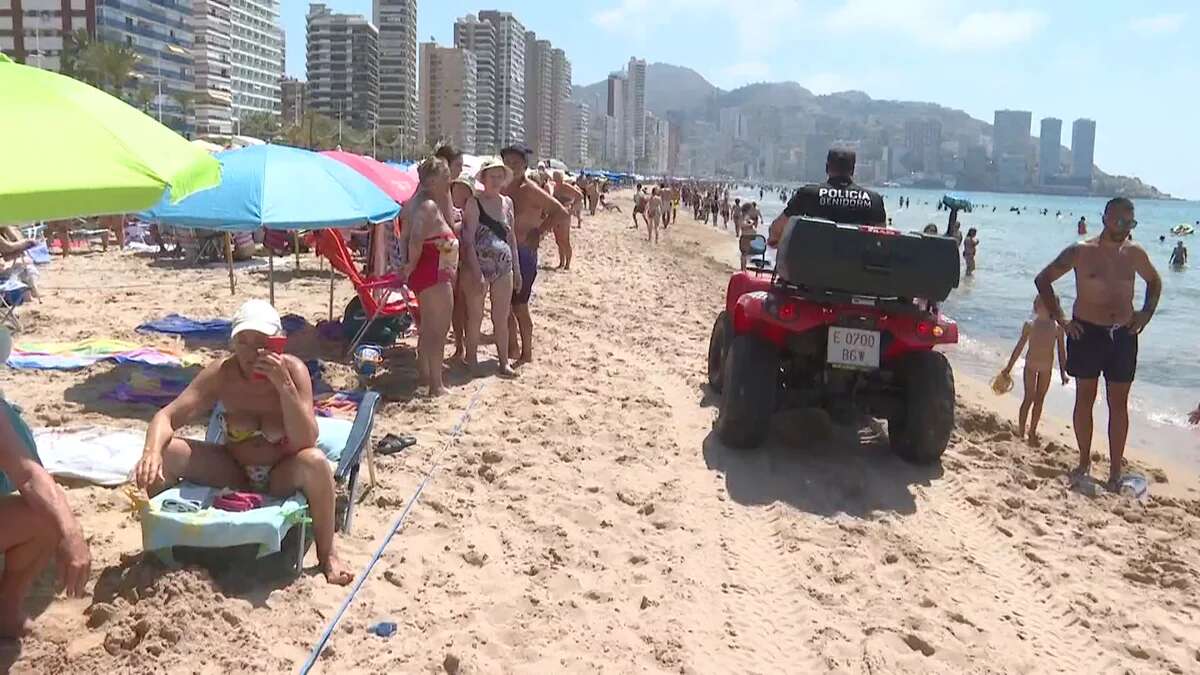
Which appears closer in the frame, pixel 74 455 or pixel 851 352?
pixel 74 455

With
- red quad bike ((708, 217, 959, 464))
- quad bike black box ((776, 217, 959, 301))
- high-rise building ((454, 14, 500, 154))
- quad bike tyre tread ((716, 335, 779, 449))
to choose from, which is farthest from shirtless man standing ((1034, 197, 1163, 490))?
high-rise building ((454, 14, 500, 154))

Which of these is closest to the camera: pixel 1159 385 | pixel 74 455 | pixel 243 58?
pixel 74 455

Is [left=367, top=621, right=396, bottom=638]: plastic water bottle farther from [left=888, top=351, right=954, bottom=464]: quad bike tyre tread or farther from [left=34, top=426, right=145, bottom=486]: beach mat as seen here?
[left=888, top=351, right=954, bottom=464]: quad bike tyre tread

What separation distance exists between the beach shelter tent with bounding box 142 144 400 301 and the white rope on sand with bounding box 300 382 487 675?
1.50m

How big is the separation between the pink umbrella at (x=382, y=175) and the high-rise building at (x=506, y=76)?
128m

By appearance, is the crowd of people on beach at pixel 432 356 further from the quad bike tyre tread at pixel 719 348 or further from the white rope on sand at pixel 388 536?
the quad bike tyre tread at pixel 719 348

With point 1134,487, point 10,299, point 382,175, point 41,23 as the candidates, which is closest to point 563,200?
point 382,175

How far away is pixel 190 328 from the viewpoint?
24.4ft

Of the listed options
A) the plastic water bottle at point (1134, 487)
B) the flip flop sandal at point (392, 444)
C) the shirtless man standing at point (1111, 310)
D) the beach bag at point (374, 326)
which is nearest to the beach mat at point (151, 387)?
the flip flop sandal at point (392, 444)

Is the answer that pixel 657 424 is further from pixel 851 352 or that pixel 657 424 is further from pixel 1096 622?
pixel 1096 622

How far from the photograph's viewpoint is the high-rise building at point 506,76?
136250mm

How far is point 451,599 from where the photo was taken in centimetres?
336

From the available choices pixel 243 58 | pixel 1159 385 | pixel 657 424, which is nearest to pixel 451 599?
pixel 657 424

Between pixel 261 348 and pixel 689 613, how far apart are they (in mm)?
1772
